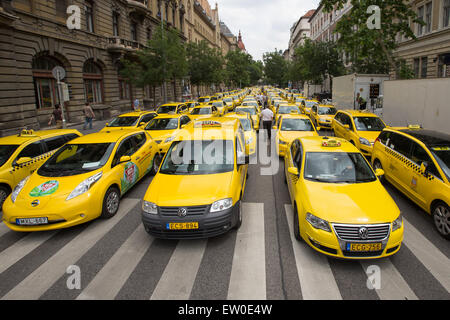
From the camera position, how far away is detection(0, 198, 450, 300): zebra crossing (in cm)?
405

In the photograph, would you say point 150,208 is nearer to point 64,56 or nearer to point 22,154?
point 22,154

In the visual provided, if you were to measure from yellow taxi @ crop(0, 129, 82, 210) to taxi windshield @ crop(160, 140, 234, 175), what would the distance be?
12.8ft

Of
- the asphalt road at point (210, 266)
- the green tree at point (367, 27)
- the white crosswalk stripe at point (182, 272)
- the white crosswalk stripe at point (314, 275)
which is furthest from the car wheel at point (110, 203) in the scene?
the green tree at point (367, 27)

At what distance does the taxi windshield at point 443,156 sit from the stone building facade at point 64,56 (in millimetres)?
14742

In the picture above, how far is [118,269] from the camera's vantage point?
182 inches

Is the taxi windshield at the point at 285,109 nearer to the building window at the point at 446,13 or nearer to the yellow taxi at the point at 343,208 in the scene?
the yellow taxi at the point at 343,208

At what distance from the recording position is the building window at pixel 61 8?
69.0 ft

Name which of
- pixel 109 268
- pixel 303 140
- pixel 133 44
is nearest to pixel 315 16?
pixel 133 44

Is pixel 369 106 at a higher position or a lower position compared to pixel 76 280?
higher

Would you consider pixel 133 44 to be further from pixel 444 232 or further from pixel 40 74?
pixel 444 232

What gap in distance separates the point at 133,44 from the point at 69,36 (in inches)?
336

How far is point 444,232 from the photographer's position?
5.41 meters

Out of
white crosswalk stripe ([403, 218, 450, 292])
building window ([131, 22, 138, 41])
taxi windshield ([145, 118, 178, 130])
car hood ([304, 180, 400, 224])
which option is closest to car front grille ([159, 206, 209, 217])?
car hood ([304, 180, 400, 224])
